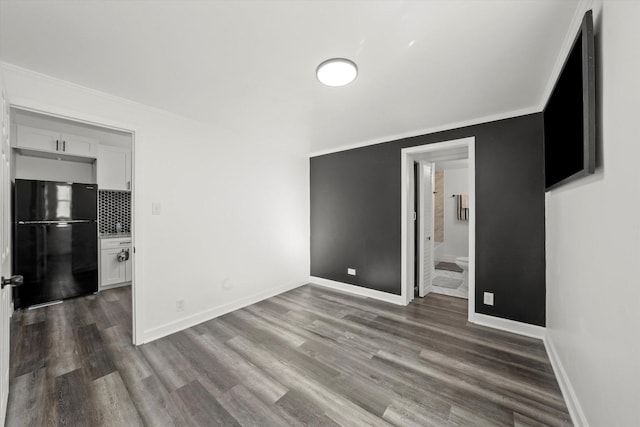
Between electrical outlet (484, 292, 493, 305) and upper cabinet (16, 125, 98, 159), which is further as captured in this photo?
upper cabinet (16, 125, 98, 159)

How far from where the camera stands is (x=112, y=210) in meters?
Result: 4.40

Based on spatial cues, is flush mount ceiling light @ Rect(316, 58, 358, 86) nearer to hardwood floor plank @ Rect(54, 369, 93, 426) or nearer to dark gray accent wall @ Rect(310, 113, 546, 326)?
dark gray accent wall @ Rect(310, 113, 546, 326)

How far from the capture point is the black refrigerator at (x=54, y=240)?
318cm

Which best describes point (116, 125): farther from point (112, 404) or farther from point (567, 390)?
point (567, 390)

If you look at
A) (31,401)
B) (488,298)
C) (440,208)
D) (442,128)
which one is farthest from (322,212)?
(440,208)

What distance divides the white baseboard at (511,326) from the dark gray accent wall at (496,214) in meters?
0.05

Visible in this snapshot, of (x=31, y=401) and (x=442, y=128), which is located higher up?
(x=442, y=128)

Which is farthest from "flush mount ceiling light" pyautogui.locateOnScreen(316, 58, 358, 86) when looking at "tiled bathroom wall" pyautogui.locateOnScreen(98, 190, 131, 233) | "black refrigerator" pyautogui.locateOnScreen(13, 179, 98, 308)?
"tiled bathroom wall" pyautogui.locateOnScreen(98, 190, 131, 233)

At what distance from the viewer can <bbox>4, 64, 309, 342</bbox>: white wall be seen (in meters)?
2.25

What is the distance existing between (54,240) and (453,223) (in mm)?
8008

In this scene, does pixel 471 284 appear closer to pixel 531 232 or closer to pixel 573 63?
pixel 531 232

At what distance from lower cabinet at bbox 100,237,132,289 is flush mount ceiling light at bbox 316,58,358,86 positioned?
14.2ft

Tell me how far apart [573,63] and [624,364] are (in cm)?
150

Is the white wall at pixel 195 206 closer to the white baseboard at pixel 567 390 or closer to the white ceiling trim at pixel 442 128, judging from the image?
the white ceiling trim at pixel 442 128
